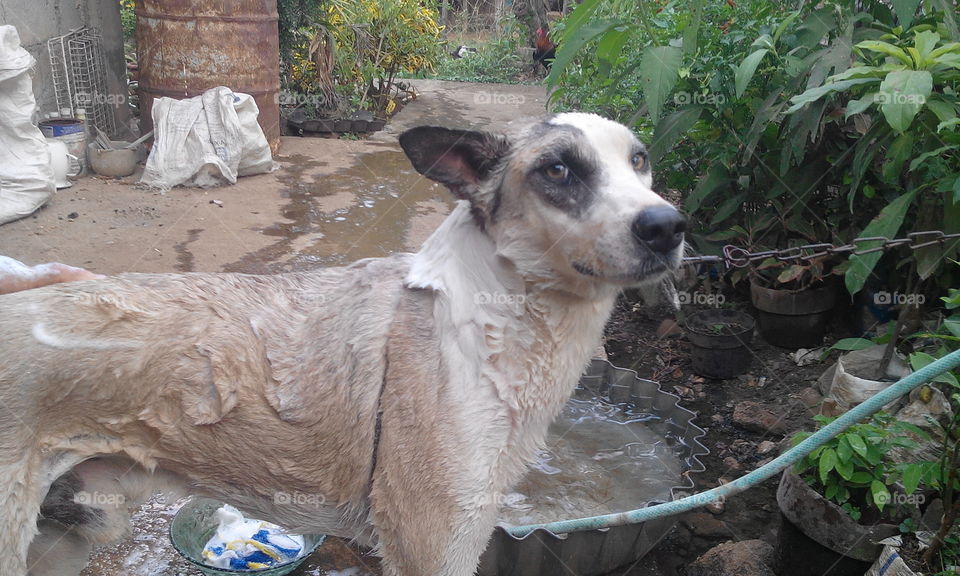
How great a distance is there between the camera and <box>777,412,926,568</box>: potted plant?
8.94 feet

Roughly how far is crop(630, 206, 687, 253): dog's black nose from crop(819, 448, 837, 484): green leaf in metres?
1.27

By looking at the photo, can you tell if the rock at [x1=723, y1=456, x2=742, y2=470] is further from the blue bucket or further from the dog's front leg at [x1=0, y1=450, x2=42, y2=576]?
the blue bucket

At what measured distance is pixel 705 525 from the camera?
11.9ft

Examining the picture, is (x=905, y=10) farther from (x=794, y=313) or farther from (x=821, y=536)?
(x=821, y=536)

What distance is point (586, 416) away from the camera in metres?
4.47

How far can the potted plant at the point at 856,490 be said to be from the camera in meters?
2.72

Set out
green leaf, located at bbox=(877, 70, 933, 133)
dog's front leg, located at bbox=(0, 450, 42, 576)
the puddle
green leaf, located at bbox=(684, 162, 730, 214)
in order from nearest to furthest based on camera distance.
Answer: dog's front leg, located at bbox=(0, 450, 42, 576) < green leaf, located at bbox=(877, 70, 933, 133) < green leaf, located at bbox=(684, 162, 730, 214) < the puddle

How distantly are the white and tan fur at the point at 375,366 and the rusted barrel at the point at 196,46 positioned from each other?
666 centimetres

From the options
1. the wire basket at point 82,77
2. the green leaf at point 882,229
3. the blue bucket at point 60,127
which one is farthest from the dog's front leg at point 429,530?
the wire basket at point 82,77

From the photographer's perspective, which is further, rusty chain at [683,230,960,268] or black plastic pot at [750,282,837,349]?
black plastic pot at [750,282,837,349]

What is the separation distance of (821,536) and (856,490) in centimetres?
23

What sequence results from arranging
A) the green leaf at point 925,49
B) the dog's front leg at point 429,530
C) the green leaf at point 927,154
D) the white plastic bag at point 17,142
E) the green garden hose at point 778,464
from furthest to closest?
1. the white plastic bag at point 17,142
2. the green leaf at point 927,154
3. the green leaf at point 925,49
4. the green garden hose at point 778,464
5. the dog's front leg at point 429,530

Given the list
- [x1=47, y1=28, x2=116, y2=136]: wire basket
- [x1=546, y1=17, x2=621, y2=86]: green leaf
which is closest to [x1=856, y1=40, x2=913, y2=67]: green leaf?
[x1=546, y1=17, x2=621, y2=86]: green leaf

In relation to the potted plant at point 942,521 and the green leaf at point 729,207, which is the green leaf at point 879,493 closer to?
the potted plant at point 942,521
